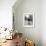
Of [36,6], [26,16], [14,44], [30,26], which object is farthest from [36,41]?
[14,44]

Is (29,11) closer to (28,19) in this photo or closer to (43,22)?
(28,19)

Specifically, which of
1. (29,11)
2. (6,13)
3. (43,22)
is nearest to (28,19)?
(29,11)

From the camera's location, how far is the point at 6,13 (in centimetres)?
460

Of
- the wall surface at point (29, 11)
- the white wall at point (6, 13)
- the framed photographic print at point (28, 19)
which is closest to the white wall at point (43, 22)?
the wall surface at point (29, 11)

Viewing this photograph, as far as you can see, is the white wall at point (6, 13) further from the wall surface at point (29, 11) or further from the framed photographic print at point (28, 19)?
the framed photographic print at point (28, 19)

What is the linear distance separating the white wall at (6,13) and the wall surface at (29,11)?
0.66m

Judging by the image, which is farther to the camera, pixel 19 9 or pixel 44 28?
pixel 19 9

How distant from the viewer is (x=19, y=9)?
526 cm

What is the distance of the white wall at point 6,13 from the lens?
4.55 m

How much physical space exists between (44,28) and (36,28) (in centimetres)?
51

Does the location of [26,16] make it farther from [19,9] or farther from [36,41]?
[36,41]

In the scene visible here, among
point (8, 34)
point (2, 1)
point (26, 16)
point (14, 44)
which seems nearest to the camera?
point (14, 44)

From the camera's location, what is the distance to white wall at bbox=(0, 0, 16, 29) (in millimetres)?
4547

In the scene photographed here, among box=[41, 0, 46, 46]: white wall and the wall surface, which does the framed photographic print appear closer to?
the wall surface
